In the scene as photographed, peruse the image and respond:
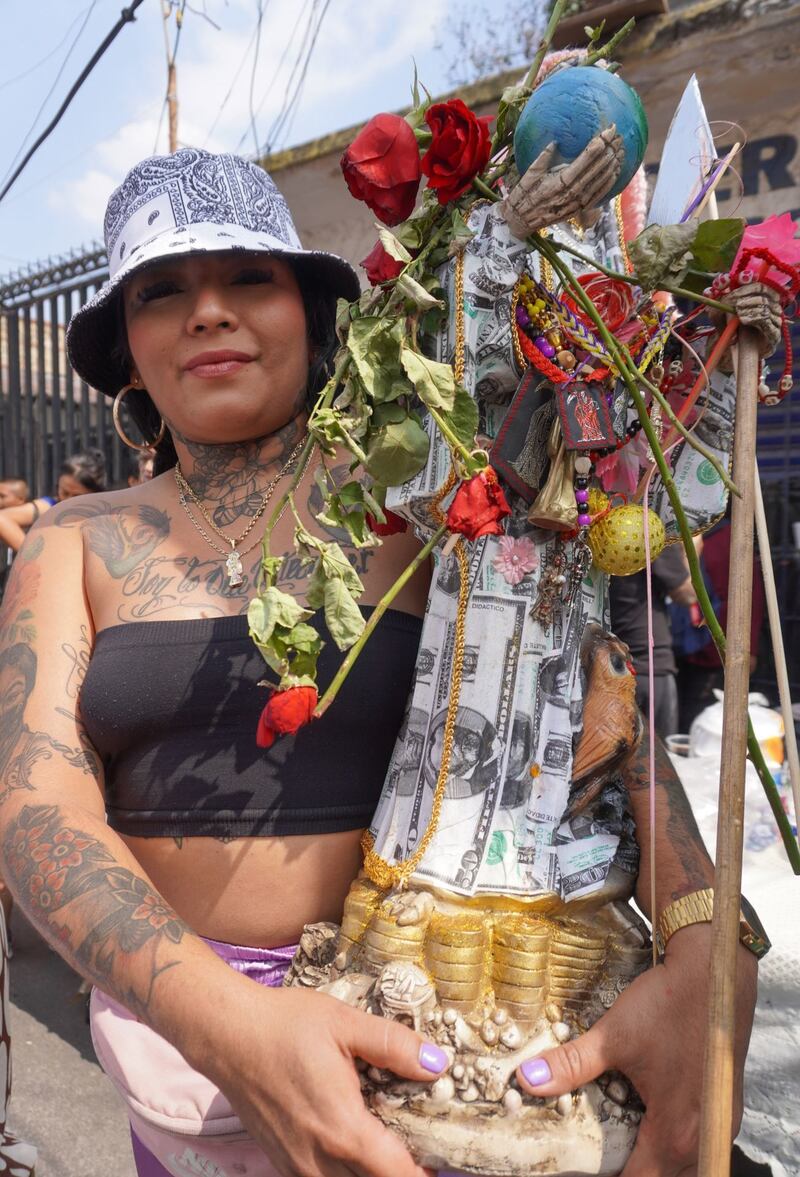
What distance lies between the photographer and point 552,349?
105cm

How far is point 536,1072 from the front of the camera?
3.08 ft

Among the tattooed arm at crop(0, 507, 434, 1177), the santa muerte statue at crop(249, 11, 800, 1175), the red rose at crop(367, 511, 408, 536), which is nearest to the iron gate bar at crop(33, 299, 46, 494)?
the tattooed arm at crop(0, 507, 434, 1177)

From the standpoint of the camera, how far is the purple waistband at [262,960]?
4.10 feet

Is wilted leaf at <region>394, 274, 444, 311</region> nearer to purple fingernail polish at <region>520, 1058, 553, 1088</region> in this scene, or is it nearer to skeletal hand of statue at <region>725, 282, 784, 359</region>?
skeletal hand of statue at <region>725, 282, 784, 359</region>

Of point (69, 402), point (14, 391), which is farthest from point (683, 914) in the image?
point (14, 391)

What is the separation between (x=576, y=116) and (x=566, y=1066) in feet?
3.22


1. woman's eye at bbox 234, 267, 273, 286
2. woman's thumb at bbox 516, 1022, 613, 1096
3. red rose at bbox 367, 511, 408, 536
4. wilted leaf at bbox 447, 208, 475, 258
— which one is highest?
woman's eye at bbox 234, 267, 273, 286

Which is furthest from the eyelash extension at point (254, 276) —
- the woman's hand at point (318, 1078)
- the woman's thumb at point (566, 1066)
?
the woman's thumb at point (566, 1066)

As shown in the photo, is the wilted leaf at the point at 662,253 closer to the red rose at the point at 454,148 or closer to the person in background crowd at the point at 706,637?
the red rose at the point at 454,148

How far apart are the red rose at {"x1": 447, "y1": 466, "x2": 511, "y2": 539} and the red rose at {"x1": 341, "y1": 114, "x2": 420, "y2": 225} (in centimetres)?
34

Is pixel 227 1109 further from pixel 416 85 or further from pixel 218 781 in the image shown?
pixel 416 85

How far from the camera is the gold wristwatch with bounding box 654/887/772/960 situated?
1049 mm

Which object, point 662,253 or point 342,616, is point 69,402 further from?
point 662,253

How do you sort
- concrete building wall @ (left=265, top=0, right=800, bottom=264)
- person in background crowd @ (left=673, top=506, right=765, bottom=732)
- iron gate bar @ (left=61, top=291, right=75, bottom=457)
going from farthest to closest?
iron gate bar @ (left=61, top=291, right=75, bottom=457) < person in background crowd @ (left=673, top=506, right=765, bottom=732) < concrete building wall @ (left=265, top=0, right=800, bottom=264)
